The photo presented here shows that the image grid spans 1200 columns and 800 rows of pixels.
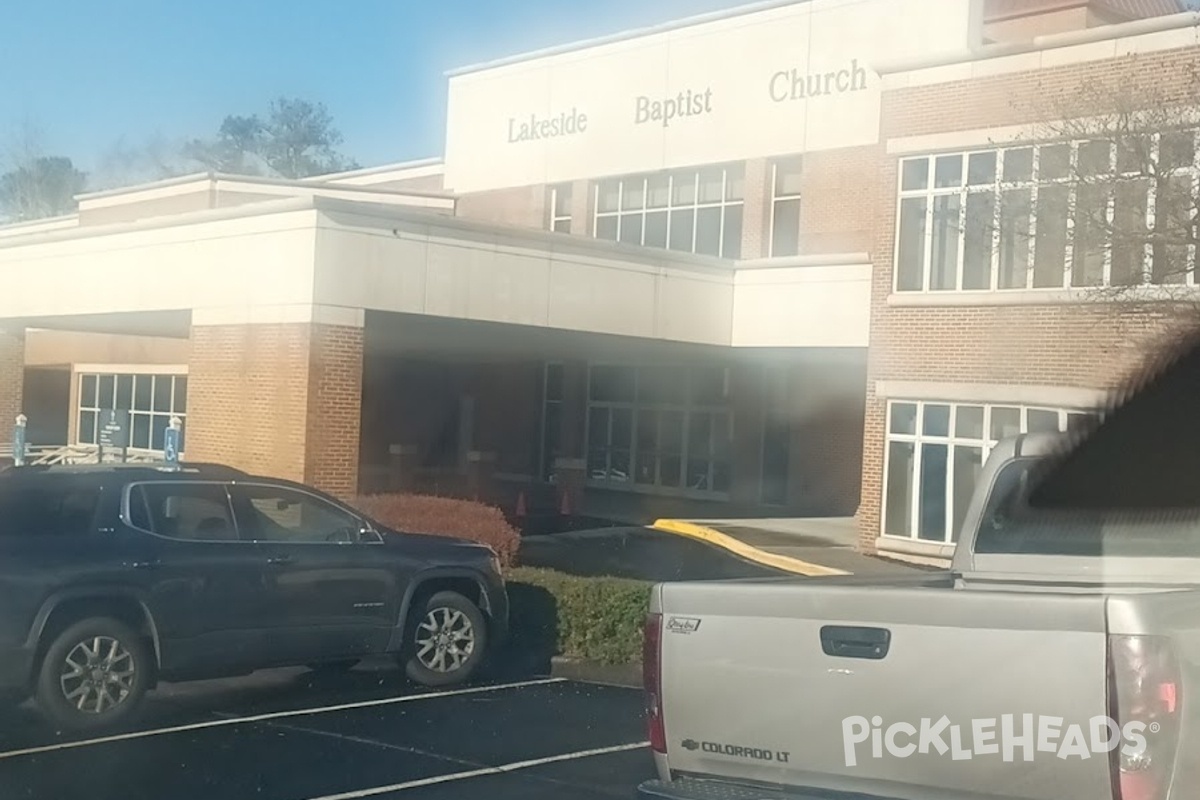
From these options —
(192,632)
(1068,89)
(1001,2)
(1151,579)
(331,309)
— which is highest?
(1001,2)

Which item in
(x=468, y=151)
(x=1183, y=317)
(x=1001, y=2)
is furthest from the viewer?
(x=468, y=151)

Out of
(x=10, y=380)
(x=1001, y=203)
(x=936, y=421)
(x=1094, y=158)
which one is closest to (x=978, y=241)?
(x=1001, y=203)

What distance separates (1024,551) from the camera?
6.16 m

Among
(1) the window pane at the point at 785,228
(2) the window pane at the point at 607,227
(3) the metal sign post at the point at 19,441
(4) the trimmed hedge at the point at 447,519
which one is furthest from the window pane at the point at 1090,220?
(2) the window pane at the point at 607,227

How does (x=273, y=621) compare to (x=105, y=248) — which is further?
(x=105, y=248)

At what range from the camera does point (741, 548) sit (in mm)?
21547

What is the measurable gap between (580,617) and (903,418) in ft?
34.1

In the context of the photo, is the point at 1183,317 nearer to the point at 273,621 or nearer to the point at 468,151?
the point at 273,621

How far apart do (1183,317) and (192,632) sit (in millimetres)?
9884

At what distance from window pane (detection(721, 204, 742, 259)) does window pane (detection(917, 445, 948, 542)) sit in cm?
967

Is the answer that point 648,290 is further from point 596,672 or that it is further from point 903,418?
point 596,672

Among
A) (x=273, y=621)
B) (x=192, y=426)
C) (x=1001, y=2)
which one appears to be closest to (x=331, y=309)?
(x=192, y=426)

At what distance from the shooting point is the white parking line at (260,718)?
9008 mm

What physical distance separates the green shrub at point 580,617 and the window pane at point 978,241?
8939 mm
